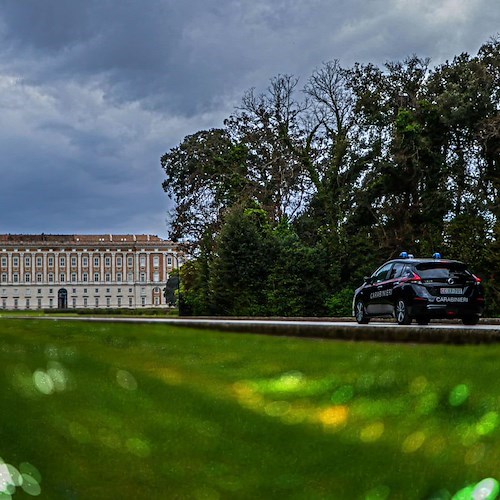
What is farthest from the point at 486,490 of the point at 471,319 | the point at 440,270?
the point at 471,319

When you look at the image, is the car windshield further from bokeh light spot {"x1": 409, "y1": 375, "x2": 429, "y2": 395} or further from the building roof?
the building roof

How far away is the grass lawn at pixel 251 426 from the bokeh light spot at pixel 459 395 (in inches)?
0.8

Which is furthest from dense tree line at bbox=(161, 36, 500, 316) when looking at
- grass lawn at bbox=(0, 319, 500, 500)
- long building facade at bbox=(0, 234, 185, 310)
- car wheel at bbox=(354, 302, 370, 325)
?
long building facade at bbox=(0, 234, 185, 310)

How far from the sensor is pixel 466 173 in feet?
124

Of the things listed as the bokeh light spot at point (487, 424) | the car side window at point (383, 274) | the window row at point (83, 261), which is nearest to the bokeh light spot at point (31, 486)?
the bokeh light spot at point (487, 424)

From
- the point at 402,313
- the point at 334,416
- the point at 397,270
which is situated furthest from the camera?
the point at 397,270

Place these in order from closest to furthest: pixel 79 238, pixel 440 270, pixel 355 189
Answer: pixel 440 270, pixel 355 189, pixel 79 238

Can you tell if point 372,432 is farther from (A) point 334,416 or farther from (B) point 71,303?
(B) point 71,303

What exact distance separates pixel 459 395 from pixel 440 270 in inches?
422

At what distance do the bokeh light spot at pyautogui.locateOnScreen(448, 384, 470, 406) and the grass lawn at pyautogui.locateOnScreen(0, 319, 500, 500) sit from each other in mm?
20

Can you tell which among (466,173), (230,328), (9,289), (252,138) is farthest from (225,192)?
(9,289)

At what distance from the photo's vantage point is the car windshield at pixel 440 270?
18.5m

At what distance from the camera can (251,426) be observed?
711 centimetres

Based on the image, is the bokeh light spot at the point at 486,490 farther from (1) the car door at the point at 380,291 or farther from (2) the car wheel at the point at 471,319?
(1) the car door at the point at 380,291
